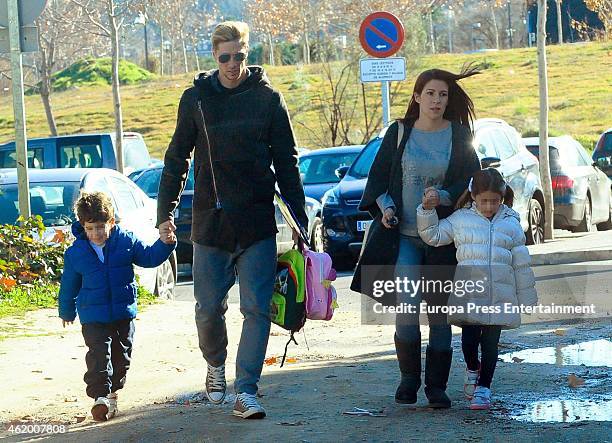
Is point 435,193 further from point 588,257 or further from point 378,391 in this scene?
point 588,257

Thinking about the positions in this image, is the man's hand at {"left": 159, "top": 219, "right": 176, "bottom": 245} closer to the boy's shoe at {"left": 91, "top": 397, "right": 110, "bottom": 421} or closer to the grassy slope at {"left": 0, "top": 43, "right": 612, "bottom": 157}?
the boy's shoe at {"left": 91, "top": 397, "right": 110, "bottom": 421}

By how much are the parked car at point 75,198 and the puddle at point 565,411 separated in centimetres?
657

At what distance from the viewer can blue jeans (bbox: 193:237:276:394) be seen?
21.2 feet

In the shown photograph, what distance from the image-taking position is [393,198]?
6.70 meters

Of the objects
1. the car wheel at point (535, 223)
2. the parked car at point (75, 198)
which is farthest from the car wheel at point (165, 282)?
the car wheel at point (535, 223)

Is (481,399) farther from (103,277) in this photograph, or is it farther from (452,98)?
(103,277)

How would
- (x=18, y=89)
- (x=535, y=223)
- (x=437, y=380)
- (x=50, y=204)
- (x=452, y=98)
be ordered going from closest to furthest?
(x=437, y=380)
(x=452, y=98)
(x=18, y=89)
(x=50, y=204)
(x=535, y=223)

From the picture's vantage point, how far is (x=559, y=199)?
19.5 meters

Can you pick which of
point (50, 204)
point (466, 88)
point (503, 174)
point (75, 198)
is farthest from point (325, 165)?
point (466, 88)

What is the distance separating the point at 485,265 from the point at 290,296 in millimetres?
1005

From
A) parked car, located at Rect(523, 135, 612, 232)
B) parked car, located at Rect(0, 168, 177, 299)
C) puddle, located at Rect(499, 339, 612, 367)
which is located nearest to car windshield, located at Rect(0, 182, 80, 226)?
parked car, located at Rect(0, 168, 177, 299)

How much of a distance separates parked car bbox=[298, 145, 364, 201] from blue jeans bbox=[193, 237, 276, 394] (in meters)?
12.5

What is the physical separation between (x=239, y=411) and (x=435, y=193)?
1.43m

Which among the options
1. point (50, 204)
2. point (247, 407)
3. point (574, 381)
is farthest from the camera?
point (50, 204)
